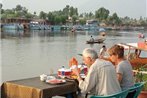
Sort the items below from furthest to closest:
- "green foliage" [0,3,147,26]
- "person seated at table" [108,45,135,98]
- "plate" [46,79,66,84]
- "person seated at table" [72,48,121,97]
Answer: "green foliage" [0,3,147,26]
"person seated at table" [108,45,135,98]
"plate" [46,79,66,84]
"person seated at table" [72,48,121,97]

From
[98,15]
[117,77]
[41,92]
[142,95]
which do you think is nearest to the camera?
[41,92]

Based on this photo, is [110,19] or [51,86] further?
[110,19]

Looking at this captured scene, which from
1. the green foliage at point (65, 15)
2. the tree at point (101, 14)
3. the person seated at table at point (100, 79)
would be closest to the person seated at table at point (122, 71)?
the person seated at table at point (100, 79)

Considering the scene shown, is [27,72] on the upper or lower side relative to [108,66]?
lower

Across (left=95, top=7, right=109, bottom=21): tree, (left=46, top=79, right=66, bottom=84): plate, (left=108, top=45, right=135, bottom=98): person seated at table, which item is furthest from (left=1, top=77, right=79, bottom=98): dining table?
(left=95, top=7, right=109, bottom=21): tree

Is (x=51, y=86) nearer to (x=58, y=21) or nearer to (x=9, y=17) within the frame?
(x=9, y=17)

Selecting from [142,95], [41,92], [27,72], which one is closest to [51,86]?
[41,92]

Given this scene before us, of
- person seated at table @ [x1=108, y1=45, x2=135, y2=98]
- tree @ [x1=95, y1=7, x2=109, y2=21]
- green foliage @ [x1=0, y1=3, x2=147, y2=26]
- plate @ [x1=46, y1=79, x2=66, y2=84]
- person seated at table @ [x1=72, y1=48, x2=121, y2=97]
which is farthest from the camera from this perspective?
tree @ [x1=95, y1=7, x2=109, y2=21]

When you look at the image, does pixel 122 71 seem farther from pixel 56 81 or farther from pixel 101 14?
pixel 101 14

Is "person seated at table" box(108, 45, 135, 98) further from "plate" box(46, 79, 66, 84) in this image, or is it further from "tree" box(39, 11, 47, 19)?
"tree" box(39, 11, 47, 19)

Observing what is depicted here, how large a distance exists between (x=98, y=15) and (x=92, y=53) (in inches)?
6872

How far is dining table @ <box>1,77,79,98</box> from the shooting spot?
4.57 meters

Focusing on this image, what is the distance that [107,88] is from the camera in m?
4.59

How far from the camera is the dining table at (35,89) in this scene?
4.57m
